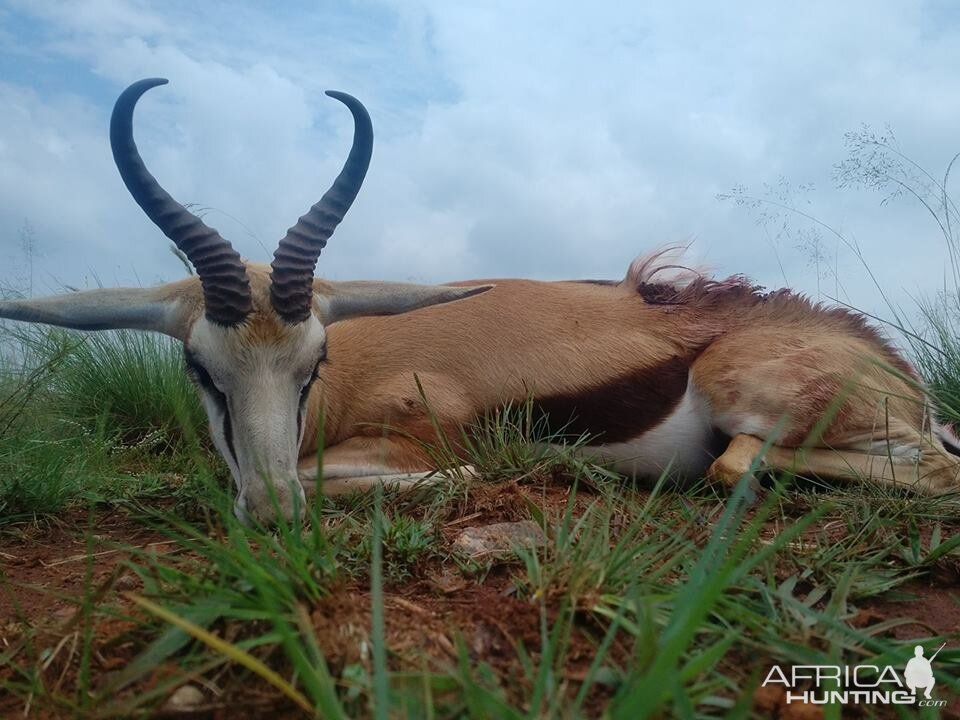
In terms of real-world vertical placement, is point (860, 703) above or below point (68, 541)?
above

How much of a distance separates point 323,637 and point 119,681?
394mm

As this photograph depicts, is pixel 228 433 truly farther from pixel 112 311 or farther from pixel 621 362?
pixel 621 362

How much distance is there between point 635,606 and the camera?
1.55 metres

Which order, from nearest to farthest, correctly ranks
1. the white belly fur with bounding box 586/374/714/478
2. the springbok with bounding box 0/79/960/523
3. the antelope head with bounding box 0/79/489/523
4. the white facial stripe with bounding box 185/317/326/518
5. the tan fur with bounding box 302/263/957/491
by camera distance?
the white facial stripe with bounding box 185/317/326/518, the antelope head with bounding box 0/79/489/523, the springbok with bounding box 0/79/960/523, the tan fur with bounding box 302/263/957/491, the white belly fur with bounding box 586/374/714/478

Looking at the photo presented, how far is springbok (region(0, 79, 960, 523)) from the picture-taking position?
358 centimetres

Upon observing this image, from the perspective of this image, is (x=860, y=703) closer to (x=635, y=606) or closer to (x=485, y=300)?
(x=635, y=606)

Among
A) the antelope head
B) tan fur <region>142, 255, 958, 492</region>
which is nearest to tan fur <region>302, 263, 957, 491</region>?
tan fur <region>142, 255, 958, 492</region>

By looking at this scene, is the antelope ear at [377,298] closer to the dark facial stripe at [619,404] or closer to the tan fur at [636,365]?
the tan fur at [636,365]

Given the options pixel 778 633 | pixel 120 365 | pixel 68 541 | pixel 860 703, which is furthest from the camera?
pixel 120 365

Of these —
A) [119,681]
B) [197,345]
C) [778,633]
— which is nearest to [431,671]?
[119,681]

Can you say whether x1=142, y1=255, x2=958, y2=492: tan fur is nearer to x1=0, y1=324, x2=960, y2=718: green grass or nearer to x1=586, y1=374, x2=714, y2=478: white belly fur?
x1=586, y1=374, x2=714, y2=478: white belly fur

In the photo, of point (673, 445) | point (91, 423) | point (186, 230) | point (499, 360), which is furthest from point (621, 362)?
point (91, 423)

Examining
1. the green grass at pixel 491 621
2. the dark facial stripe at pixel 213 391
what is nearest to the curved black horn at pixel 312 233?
the dark facial stripe at pixel 213 391

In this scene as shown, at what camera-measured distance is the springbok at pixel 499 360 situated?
3582 millimetres
